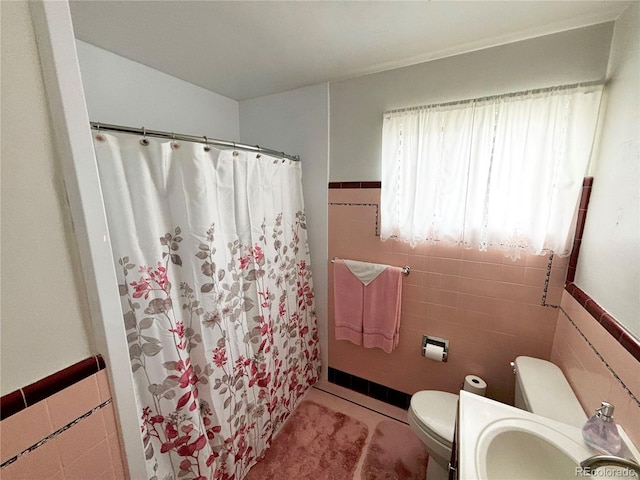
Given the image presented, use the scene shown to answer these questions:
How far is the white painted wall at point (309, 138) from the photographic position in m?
1.74

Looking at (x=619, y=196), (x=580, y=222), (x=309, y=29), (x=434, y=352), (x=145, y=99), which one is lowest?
(x=434, y=352)

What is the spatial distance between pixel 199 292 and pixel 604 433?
1.45m

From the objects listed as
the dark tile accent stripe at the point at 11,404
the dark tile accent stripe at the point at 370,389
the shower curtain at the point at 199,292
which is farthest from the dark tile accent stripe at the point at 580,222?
the dark tile accent stripe at the point at 11,404

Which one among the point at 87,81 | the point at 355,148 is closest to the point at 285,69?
the point at 355,148

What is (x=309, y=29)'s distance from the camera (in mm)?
1125

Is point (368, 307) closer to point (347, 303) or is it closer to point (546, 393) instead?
A: point (347, 303)

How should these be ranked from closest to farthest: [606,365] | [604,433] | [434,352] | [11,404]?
[11,404], [604,433], [606,365], [434,352]

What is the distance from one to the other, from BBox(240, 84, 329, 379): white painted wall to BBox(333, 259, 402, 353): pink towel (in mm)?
165

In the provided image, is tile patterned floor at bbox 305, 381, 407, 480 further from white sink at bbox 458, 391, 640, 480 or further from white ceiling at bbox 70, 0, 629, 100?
white ceiling at bbox 70, 0, 629, 100

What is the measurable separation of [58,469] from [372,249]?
1538 mm

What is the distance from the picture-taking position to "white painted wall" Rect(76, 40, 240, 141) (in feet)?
4.09

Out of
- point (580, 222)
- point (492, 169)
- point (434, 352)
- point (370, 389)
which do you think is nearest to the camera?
point (580, 222)

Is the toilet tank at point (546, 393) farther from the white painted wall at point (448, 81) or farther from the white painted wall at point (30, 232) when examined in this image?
the white painted wall at point (30, 232)

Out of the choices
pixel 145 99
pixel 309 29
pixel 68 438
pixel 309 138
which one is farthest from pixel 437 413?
pixel 145 99
